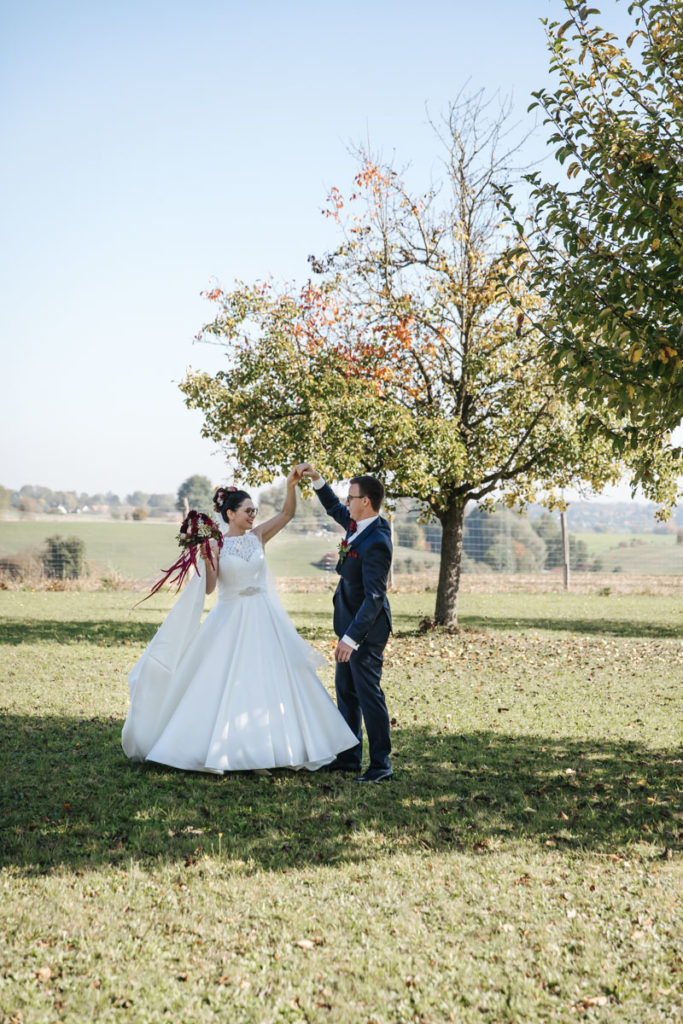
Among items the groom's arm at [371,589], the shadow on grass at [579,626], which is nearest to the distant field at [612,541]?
the shadow on grass at [579,626]

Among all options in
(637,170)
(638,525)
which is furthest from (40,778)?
(638,525)

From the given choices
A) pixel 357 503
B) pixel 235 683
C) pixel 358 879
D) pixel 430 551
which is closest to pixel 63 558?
pixel 430 551

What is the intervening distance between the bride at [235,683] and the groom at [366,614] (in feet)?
0.91

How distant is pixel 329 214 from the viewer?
16953 millimetres

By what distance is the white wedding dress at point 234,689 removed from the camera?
6855 mm

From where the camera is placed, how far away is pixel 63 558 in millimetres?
29562

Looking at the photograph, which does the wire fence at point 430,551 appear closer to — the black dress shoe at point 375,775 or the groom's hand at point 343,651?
the black dress shoe at point 375,775

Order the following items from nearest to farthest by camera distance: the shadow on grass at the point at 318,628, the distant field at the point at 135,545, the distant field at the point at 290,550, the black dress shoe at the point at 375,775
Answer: the black dress shoe at the point at 375,775
the shadow on grass at the point at 318,628
the distant field at the point at 135,545
the distant field at the point at 290,550

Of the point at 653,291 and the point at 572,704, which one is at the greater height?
the point at 653,291

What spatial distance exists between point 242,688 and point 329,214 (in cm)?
1236

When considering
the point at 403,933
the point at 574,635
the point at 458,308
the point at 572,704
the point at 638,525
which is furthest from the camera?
the point at 638,525

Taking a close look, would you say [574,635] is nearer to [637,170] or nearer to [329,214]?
[329,214]

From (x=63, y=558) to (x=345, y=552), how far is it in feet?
80.1

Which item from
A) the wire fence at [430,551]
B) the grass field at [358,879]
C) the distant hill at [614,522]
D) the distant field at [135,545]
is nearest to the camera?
the grass field at [358,879]
